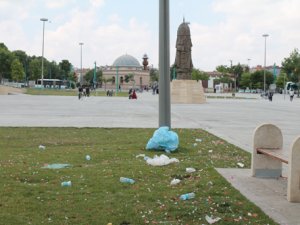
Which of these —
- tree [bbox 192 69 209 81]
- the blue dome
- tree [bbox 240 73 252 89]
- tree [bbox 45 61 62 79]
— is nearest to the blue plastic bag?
tree [bbox 192 69 209 81]

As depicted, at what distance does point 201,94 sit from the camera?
47625 millimetres

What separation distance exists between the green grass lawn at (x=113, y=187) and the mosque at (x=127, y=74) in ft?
464

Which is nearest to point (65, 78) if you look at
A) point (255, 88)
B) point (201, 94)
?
point (255, 88)

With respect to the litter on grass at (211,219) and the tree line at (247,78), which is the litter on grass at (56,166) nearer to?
the litter on grass at (211,219)

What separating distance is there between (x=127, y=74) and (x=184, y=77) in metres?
109

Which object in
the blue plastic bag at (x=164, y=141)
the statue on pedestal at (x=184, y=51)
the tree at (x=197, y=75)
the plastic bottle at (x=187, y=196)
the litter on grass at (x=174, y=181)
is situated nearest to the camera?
the plastic bottle at (x=187, y=196)

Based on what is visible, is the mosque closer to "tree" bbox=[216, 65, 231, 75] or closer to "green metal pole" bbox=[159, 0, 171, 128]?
"tree" bbox=[216, 65, 231, 75]

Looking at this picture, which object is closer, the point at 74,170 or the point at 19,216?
the point at 19,216

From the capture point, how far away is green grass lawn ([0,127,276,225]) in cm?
541

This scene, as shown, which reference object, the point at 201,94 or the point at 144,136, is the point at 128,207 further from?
the point at 201,94

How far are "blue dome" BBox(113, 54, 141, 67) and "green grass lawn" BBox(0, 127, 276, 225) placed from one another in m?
156

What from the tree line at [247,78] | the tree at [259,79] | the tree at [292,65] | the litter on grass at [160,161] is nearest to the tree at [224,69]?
the tree line at [247,78]

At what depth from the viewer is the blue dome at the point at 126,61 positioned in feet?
547

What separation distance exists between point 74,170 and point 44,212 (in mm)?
2612
